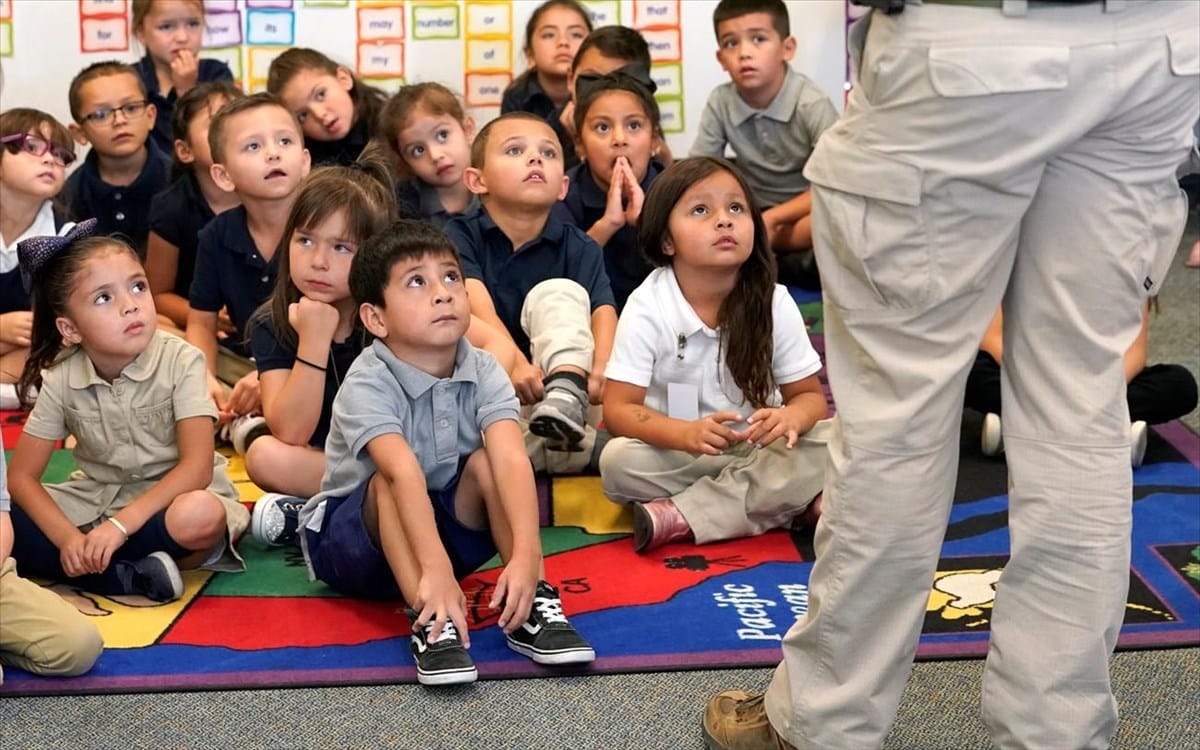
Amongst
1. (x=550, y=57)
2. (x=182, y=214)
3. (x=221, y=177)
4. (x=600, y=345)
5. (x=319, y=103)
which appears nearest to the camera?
(x=600, y=345)

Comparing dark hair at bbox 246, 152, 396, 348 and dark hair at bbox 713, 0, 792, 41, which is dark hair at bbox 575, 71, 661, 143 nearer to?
dark hair at bbox 713, 0, 792, 41

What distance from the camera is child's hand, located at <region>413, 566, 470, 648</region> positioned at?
1654 mm

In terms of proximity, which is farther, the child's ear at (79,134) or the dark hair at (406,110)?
the child's ear at (79,134)

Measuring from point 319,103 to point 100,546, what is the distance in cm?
149

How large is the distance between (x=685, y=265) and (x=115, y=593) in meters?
0.89

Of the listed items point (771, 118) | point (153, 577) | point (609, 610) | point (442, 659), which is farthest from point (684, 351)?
point (771, 118)

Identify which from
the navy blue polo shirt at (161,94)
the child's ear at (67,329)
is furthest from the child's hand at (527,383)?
the navy blue polo shirt at (161,94)

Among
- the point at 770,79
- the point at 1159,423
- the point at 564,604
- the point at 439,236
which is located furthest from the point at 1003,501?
the point at 770,79

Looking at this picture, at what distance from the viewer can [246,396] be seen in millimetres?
2355

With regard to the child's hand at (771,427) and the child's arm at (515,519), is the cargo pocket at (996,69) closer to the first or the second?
the child's arm at (515,519)

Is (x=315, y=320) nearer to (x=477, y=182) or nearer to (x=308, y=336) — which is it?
(x=308, y=336)

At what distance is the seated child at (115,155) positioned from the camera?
10.3ft

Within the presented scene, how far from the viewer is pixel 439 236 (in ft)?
5.97

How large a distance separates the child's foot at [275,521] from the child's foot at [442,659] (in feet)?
1.44
